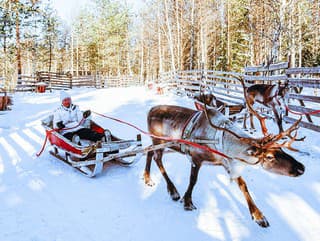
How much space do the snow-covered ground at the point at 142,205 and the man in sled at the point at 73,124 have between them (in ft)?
1.87

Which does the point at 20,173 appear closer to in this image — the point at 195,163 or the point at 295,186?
the point at 195,163

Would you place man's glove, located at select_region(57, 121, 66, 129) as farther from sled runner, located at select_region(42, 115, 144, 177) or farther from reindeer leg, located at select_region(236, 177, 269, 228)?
reindeer leg, located at select_region(236, 177, 269, 228)

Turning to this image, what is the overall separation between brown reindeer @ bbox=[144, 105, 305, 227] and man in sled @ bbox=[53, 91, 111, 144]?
154 cm

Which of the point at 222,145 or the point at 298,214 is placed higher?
the point at 222,145

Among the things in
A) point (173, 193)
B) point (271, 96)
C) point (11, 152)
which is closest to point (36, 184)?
point (173, 193)

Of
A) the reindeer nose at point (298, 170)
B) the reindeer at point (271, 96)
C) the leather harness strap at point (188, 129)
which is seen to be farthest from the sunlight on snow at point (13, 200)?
the reindeer at point (271, 96)

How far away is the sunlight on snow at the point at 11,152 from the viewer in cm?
560

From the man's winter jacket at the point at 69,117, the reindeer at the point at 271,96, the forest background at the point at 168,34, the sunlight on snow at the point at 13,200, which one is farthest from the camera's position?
the forest background at the point at 168,34

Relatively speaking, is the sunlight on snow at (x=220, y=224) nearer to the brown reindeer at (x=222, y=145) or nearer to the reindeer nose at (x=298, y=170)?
the brown reindeer at (x=222, y=145)

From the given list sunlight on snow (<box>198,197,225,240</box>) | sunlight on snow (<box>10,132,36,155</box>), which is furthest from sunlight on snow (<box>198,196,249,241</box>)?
sunlight on snow (<box>10,132,36,155</box>)

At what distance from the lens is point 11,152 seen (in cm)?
616

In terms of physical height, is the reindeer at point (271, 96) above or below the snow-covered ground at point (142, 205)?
above

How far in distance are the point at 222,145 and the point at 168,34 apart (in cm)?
2030

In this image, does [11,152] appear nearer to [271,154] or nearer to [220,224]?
[220,224]
